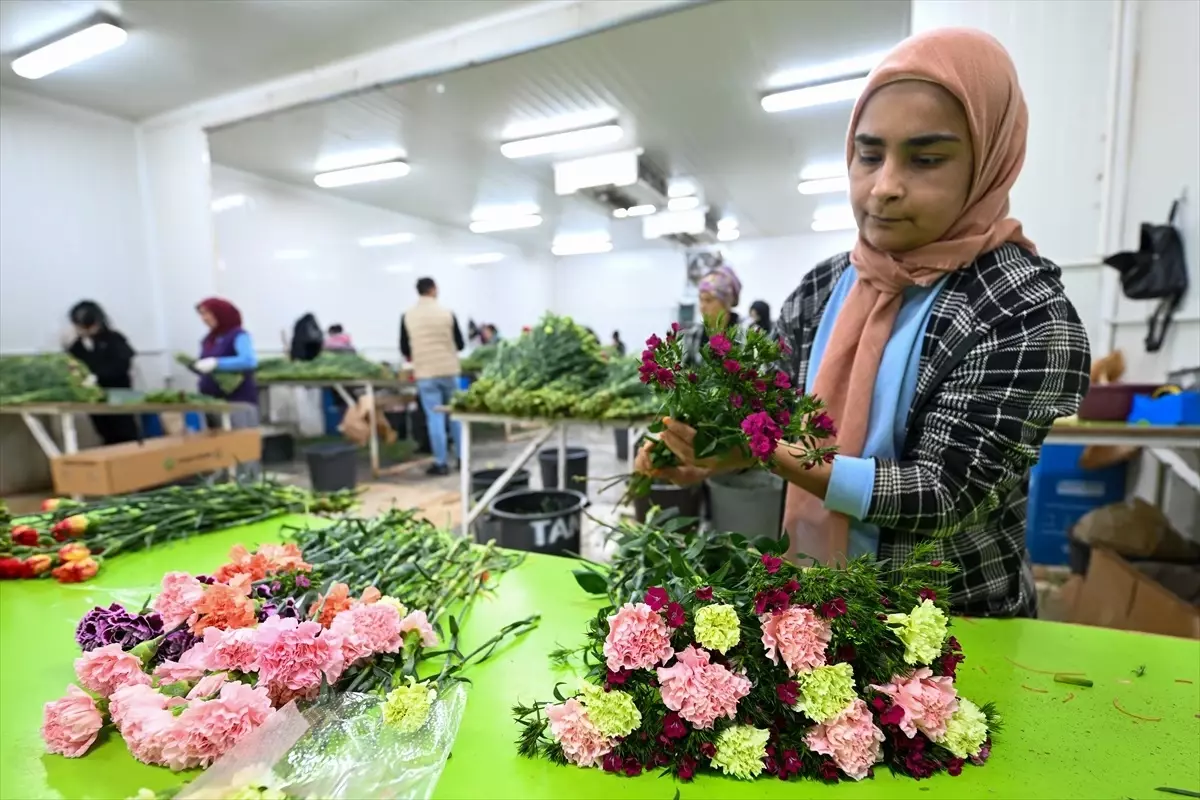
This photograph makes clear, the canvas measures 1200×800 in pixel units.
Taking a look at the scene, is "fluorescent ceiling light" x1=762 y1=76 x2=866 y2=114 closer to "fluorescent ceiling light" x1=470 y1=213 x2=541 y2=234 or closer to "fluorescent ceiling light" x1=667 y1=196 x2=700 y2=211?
"fluorescent ceiling light" x1=667 y1=196 x2=700 y2=211

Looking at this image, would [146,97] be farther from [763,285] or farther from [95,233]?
[763,285]

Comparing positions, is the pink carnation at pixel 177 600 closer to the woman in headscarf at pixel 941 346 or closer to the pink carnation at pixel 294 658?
the pink carnation at pixel 294 658

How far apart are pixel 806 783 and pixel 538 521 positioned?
1.86 m

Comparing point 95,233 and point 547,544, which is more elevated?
point 95,233

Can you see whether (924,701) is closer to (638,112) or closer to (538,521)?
(538,521)

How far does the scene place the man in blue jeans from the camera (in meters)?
5.76

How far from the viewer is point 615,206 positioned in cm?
927

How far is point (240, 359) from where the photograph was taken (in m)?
4.61

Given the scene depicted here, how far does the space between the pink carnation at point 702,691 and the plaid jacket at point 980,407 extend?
Answer: 1.42 feet

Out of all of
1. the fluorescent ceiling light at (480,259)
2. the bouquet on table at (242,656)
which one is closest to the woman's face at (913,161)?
the bouquet on table at (242,656)

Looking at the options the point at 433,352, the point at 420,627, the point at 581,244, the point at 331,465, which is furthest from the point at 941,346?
the point at 581,244

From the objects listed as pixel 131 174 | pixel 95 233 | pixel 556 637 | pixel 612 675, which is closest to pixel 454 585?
pixel 556 637

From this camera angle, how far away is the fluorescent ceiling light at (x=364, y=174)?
7.64 metres

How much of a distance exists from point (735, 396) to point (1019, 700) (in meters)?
0.57
